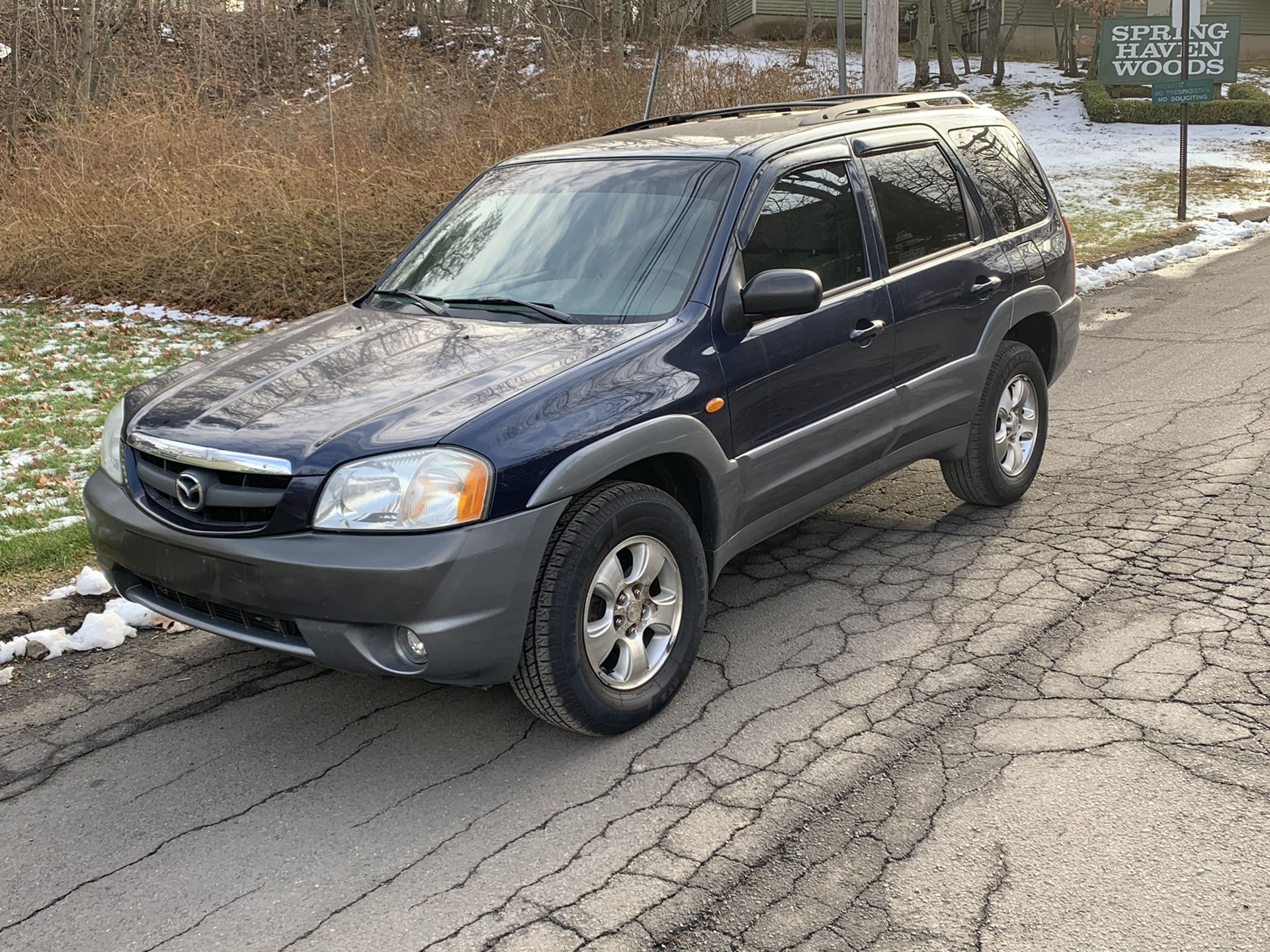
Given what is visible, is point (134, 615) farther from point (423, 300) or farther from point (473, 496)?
point (473, 496)

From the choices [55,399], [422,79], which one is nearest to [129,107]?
[422,79]

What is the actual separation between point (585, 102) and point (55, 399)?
6391 mm

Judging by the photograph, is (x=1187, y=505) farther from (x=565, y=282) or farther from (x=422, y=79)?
(x=422, y=79)

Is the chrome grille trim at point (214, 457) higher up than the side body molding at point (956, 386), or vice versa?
the chrome grille trim at point (214, 457)

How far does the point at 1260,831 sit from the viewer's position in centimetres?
320

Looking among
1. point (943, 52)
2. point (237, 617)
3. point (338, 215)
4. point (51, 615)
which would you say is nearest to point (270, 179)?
point (338, 215)

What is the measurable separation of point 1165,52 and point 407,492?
18260mm

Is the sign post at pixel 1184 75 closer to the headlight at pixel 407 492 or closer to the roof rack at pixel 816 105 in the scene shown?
the roof rack at pixel 816 105

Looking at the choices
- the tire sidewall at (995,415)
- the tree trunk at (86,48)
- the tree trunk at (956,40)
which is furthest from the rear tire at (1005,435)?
the tree trunk at (956,40)

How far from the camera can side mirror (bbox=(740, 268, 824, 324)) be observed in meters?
4.05

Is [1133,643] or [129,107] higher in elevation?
[129,107]

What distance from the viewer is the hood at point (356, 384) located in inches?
139

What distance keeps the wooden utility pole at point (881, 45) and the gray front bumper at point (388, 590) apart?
8.87 metres

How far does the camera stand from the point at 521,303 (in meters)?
4.43
